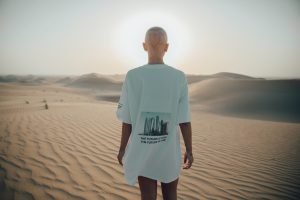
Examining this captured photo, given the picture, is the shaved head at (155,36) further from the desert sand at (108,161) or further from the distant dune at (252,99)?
the distant dune at (252,99)

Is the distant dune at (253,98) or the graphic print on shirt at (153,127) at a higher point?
the graphic print on shirt at (153,127)

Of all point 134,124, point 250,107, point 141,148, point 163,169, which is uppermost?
point 134,124

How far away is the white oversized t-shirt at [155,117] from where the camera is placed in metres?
1.78

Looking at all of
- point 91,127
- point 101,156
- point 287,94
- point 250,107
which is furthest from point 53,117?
point 287,94

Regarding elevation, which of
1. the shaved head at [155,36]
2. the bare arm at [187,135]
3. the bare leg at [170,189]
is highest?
the shaved head at [155,36]

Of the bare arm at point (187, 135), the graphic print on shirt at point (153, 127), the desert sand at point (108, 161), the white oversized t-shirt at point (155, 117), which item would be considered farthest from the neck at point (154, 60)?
the desert sand at point (108, 161)

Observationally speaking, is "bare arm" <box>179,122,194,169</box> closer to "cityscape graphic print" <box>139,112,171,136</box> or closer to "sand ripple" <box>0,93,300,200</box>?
"cityscape graphic print" <box>139,112,171,136</box>

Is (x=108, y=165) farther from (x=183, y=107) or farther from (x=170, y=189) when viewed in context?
(x=183, y=107)

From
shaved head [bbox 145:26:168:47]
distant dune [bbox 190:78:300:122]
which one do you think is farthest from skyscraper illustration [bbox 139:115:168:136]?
distant dune [bbox 190:78:300:122]

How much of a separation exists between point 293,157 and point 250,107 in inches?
485

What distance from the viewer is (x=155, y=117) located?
180cm

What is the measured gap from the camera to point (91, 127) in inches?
320

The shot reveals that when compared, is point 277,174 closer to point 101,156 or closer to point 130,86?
point 101,156

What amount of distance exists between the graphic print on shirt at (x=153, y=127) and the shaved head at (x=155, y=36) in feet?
1.72
